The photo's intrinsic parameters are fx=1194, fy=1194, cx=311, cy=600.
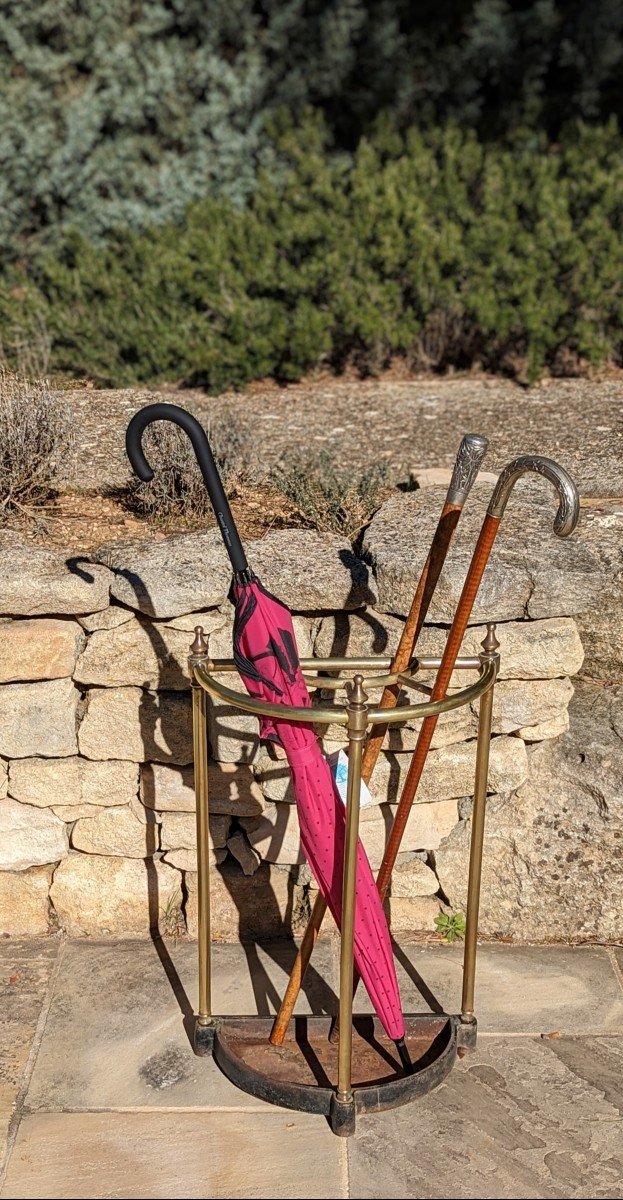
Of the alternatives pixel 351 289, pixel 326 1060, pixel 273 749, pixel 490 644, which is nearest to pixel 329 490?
pixel 273 749

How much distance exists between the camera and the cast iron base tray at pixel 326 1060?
8.79 ft

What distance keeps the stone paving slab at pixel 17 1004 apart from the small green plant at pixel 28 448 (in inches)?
48.8

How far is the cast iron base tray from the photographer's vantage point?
2680 millimetres

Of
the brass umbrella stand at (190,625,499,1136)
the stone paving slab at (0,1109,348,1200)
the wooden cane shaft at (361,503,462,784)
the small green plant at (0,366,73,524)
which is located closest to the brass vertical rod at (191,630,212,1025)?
the brass umbrella stand at (190,625,499,1136)

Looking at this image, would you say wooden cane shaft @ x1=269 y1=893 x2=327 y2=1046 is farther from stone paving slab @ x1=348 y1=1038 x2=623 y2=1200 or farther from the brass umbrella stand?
stone paving slab @ x1=348 y1=1038 x2=623 y2=1200

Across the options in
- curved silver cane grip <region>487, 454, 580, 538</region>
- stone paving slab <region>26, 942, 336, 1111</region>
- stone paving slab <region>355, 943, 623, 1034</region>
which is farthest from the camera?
stone paving slab <region>355, 943, 623, 1034</region>

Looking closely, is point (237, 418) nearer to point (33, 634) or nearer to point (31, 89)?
point (33, 634)

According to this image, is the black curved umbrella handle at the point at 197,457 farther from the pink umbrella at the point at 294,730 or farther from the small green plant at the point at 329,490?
the small green plant at the point at 329,490

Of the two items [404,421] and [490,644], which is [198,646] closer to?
[490,644]

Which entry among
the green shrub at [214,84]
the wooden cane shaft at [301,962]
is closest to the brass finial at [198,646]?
the wooden cane shaft at [301,962]

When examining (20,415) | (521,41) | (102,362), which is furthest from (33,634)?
(521,41)

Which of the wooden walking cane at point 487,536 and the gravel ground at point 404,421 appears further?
the gravel ground at point 404,421

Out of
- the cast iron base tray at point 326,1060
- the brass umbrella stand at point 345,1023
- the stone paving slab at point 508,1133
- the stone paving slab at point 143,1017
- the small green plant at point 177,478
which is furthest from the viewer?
the small green plant at point 177,478

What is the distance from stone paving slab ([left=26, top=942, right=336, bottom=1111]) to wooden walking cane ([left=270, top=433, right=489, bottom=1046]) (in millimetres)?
247
